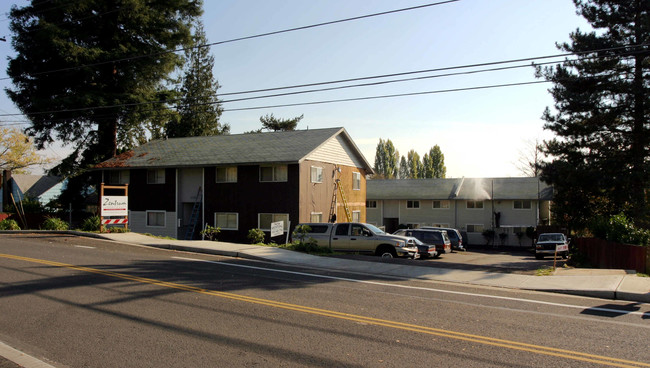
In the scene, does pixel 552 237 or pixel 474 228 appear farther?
pixel 474 228

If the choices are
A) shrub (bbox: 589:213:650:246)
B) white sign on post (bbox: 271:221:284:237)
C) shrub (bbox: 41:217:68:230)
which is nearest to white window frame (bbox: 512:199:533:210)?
shrub (bbox: 589:213:650:246)

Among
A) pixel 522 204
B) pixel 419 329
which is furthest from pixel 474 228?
pixel 419 329

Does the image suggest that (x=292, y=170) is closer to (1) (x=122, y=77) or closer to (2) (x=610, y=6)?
(1) (x=122, y=77)

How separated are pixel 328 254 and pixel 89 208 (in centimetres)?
3668

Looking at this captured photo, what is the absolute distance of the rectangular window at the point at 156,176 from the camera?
110ft

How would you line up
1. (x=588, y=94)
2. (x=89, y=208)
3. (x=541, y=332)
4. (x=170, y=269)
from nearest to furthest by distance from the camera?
(x=541, y=332)
(x=170, y=269)
(x=588, y=94)
(x=89, y=208)

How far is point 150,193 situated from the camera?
111ft

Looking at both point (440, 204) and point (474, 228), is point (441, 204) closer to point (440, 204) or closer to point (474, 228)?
point (440, 204)

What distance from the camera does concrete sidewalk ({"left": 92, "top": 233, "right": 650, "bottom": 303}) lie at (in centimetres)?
1195

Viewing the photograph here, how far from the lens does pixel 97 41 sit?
34.5 m

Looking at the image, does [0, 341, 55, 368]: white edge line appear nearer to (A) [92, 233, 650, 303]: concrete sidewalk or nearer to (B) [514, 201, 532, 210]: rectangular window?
(A) [92, 233, 650, 303]: concrete sidewalk

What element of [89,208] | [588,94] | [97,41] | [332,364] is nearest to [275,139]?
[97,41]

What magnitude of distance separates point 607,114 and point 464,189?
27.2 m

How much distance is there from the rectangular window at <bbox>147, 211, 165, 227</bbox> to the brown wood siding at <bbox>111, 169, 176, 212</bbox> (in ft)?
1.18
